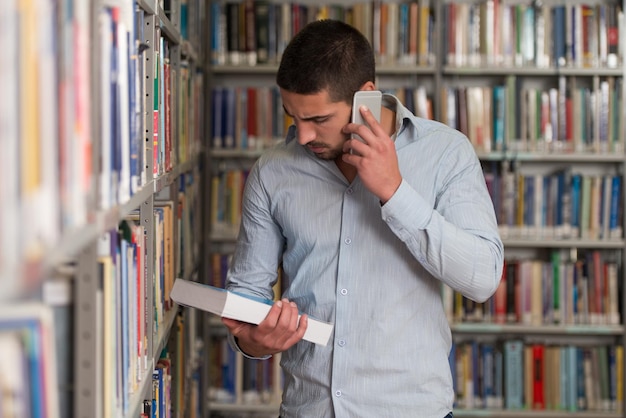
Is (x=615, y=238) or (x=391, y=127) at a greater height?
(x=391, y=127)

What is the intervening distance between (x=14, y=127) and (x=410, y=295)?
117 centimetres

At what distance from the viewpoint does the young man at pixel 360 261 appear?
5.71 ft

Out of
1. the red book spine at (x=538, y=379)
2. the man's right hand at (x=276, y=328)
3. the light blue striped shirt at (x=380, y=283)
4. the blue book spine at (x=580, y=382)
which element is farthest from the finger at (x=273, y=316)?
the blue book spine at (x=580, y=382)

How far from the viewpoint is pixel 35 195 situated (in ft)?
2.69

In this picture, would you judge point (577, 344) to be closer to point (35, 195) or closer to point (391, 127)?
point (391, 127)

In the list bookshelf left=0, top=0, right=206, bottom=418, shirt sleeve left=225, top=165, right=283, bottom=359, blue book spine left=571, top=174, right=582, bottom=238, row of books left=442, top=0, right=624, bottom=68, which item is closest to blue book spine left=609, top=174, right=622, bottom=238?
blue book spine left=571, top=174, right=582, bottom=238

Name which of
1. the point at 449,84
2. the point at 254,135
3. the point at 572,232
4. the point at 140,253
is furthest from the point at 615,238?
the point at 140,253

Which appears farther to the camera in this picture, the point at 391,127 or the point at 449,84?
the point at 449,84

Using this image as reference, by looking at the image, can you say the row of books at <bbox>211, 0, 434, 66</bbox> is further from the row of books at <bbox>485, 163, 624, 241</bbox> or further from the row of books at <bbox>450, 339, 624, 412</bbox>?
the row of books at <bbox>450, 339, 624, 412</bbox>

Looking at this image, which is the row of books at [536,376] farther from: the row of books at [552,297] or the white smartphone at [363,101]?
the white smartphone at [363,101]

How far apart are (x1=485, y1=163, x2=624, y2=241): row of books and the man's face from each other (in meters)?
2.19

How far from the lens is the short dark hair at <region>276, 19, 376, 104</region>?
1.76 metres

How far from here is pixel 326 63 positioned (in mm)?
1775

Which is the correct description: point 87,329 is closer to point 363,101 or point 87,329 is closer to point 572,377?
point 363,101
